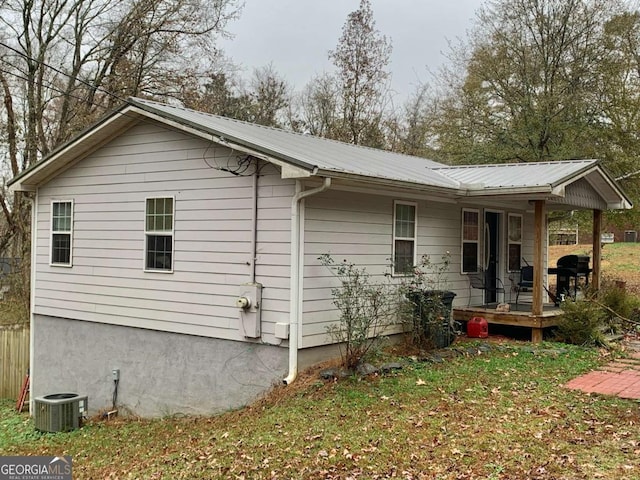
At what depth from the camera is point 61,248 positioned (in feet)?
35.6

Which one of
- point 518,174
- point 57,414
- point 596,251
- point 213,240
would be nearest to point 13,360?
point 57,414

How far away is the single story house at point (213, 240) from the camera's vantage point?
7.95 m

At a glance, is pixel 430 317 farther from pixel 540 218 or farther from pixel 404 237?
pixel 540 218

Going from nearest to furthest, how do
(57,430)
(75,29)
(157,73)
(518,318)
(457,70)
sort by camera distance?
1. (57,430)
2. (518,318)
3. (75,29)
4. (157,73)
5. (457,70)

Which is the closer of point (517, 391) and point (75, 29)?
point (517, 391)

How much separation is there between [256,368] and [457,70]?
654 inches

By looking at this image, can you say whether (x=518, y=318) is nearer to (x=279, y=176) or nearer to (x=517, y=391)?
(x=517, y=391)

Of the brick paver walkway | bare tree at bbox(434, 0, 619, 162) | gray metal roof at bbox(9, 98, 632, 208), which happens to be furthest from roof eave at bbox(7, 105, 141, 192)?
bare tree at bbox(434, 0, 619, 162)

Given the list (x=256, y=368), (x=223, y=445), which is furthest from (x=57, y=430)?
(x=223, y=445)

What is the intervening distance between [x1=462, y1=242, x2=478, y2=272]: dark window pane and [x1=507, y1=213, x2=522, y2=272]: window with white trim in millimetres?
1457

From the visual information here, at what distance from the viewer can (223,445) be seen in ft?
20.4

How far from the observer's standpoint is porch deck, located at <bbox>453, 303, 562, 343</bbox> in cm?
1015

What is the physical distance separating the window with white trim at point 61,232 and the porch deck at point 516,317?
6936 millimetres

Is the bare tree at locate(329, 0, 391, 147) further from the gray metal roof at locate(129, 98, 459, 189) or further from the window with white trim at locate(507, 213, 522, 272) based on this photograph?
the gray metal roof at locate(129, 98, 459, 189)
